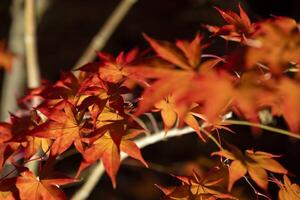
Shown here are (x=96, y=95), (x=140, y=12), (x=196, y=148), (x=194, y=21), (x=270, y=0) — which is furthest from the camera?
(x=140, y=12)

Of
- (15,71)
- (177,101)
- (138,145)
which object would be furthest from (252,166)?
(15,71)

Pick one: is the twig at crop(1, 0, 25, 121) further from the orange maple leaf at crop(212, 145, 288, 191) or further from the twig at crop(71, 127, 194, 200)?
the orange maple leaf at crop(212, 145, 288, 191)

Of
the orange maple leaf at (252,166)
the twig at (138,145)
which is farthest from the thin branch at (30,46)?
the orange maple leaf at (252,166)

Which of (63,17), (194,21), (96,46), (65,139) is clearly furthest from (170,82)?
(63,17)

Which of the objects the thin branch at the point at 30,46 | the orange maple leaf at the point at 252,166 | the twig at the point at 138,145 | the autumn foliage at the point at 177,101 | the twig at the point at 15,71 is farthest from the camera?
the twig at the point at 15,71

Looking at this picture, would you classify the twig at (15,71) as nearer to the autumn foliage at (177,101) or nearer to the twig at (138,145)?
the twig at (138,145)

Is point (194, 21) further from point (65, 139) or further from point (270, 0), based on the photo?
point (65, 139)

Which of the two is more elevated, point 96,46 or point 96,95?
point 96,95

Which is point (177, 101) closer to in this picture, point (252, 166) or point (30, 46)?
point (252, 166)

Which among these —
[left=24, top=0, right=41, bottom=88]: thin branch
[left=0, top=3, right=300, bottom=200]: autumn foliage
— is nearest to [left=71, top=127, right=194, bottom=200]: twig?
[left=0, top=3, right=300, bottom=200]: autumn foliage
